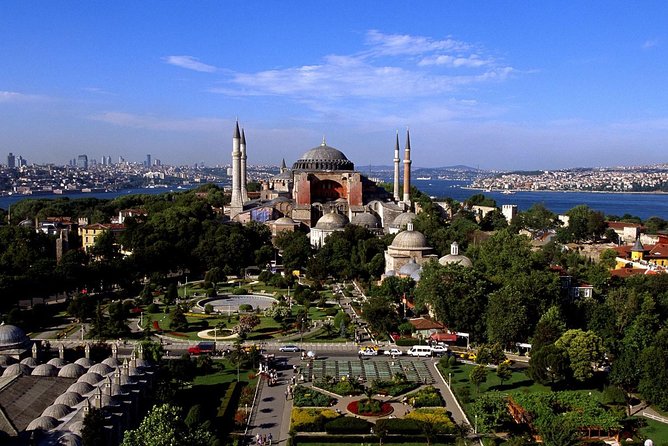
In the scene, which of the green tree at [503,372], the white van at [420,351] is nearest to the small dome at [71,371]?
the white van at [420,351]

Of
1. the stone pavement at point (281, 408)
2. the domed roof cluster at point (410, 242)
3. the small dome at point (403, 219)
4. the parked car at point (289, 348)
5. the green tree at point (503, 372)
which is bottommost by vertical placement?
the stone pavement at point (281, 408)

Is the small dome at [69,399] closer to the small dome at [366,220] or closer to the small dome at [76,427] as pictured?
the small dome at [76,427]

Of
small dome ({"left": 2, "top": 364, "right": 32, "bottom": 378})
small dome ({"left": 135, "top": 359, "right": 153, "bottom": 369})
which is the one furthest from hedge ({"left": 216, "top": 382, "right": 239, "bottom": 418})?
small dome ({"left": 2, "top": 364, "right": 32, "bottom": 378})

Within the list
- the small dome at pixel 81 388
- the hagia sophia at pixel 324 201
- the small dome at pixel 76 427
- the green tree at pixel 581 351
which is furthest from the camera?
the hagia sophia at pixel 324 201

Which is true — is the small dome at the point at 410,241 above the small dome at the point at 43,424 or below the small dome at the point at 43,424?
above

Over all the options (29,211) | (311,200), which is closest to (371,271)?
(311,200)

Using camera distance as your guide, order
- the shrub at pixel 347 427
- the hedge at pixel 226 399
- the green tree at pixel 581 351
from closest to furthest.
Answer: the shrub at pixel 347 427
the hedge at pixel 226 399
the green tree at pixel 581 351

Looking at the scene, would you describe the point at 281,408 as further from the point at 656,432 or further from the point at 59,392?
the point at 656,432

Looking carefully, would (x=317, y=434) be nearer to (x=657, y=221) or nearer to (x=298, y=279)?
(x=298, y=279)
